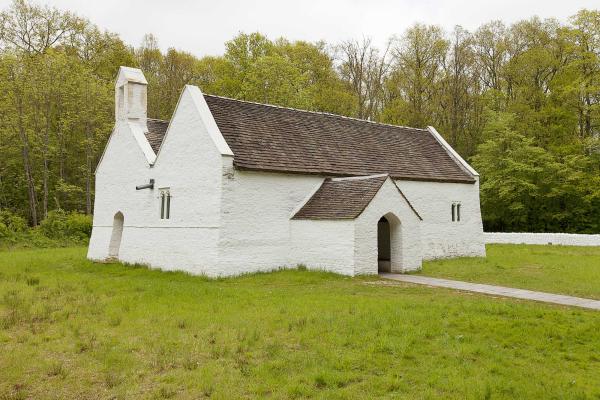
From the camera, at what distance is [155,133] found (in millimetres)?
23547

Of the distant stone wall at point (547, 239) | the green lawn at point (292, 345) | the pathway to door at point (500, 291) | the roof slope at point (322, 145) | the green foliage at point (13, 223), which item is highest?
the roof slope at point (322, 145)

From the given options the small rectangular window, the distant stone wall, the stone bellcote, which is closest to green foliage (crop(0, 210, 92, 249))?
the stone bellcote

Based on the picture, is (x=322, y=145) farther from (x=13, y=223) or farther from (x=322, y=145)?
(x=13, y=223)

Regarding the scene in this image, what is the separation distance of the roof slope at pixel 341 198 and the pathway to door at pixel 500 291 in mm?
2774

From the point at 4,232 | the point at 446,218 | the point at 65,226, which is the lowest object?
the point at 4,232

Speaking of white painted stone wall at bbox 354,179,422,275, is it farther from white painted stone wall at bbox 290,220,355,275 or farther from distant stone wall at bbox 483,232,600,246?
distant stone wall at bbox 483,232,600,246

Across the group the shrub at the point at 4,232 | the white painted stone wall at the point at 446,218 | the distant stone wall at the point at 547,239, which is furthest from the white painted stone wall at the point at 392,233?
the shrub at the point at 4,232

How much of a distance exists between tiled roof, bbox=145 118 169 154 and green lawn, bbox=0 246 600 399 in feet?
33.4

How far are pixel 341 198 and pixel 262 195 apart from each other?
310cm

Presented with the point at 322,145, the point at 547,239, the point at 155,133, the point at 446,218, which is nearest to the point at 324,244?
the point at 322,145

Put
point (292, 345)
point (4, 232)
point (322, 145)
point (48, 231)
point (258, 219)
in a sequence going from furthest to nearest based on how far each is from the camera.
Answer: point (48, 231)
point (4, 232)
point (322, 145)
point (258, 219)
point (292, 345)

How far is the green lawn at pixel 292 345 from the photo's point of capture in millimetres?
6621

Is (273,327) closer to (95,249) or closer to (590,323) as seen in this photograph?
(590,323)

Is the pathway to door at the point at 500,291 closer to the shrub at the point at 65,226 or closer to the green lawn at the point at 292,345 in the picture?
the green lawn at the point at 292,345
